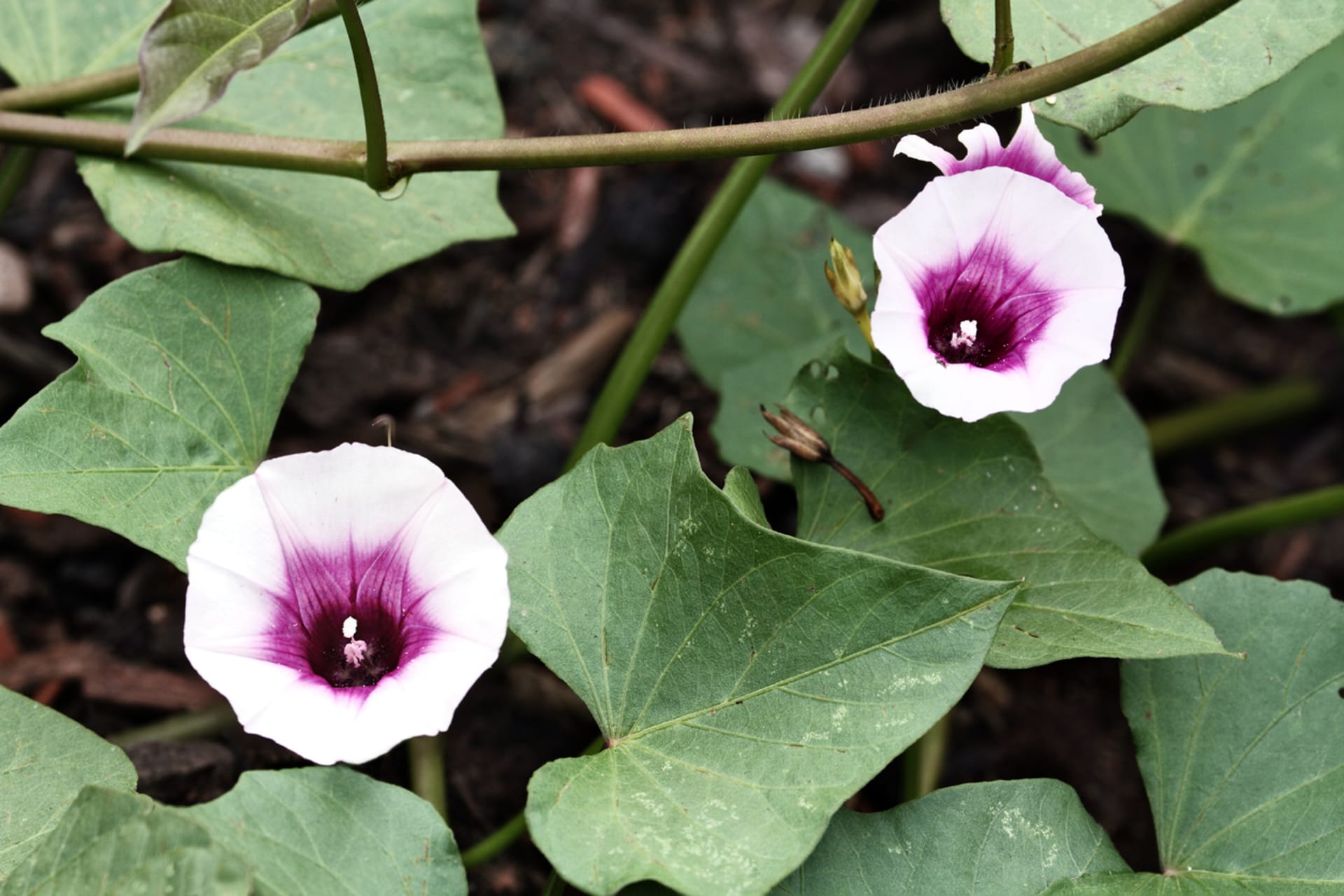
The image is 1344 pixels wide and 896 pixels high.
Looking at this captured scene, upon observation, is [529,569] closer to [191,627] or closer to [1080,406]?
[191,627]

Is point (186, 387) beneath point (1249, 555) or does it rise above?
above

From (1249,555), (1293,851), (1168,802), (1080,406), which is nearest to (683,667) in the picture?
(1168,802)

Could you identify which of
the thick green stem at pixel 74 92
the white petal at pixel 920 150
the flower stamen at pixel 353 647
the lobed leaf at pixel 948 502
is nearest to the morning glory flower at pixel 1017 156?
the white petal at pixel 920 150

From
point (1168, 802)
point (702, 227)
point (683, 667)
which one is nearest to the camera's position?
point (683, 667)

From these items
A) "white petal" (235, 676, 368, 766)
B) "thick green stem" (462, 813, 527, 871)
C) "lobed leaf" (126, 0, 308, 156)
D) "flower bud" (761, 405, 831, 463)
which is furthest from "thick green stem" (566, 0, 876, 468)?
"lobed leaf" (126, 0, 308, 156)

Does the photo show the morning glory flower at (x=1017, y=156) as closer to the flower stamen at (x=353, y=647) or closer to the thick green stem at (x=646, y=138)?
the thick green stem at (x=646, y=138)

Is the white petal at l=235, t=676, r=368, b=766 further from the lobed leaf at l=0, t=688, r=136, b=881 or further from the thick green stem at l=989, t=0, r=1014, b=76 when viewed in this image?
the thick green stem at l=989, t=0, r=1014, b=76
